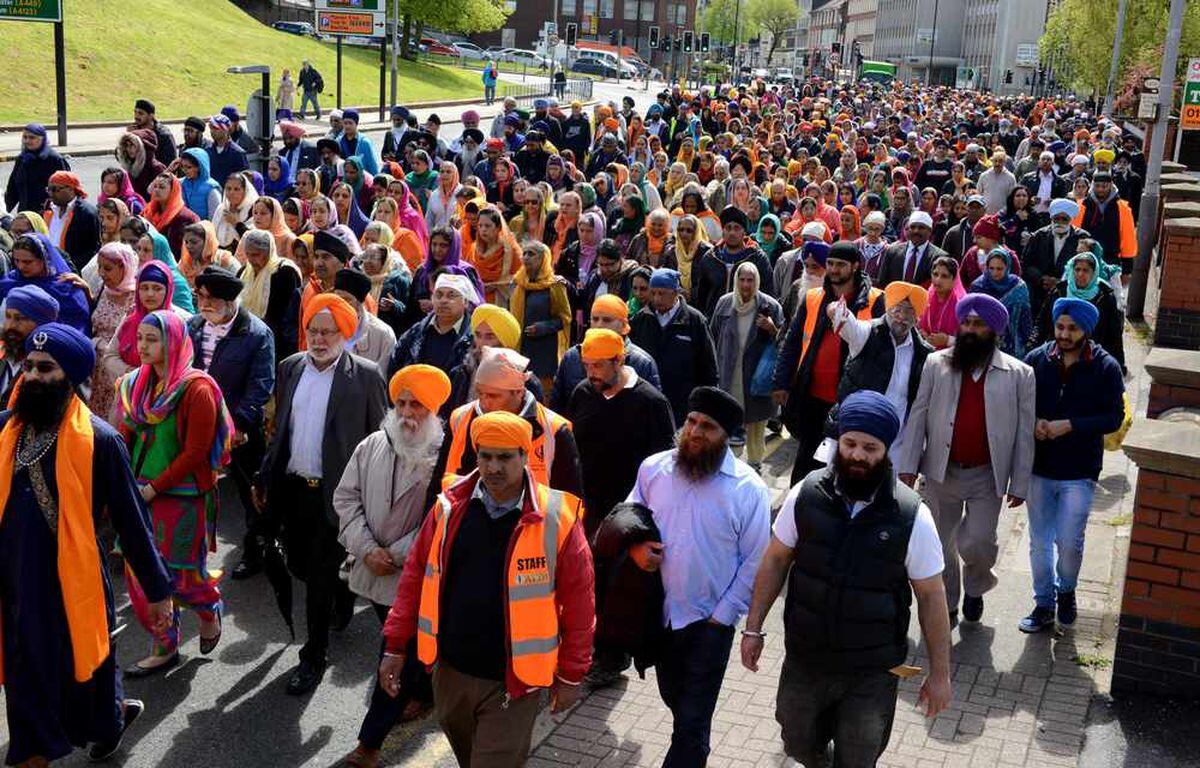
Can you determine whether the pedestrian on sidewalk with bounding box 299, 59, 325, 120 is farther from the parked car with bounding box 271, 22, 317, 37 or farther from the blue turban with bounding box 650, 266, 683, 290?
the blue turban with bounding box 650, 266, 683, 290

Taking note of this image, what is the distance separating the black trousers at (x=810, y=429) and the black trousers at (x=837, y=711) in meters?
3.71

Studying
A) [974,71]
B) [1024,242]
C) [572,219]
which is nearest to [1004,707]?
[572,219]

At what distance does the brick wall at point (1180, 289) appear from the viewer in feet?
44.6

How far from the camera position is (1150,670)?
6676mm

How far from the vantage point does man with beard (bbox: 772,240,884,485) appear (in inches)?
343

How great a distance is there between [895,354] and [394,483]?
10.4ft

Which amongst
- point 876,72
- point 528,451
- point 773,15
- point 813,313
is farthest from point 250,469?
point 773,15

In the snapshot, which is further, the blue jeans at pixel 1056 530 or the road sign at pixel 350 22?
the road sign at pixel 350 22

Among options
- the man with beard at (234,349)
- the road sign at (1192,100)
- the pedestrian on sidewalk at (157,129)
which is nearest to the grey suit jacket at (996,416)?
the man with beard at (234,349)

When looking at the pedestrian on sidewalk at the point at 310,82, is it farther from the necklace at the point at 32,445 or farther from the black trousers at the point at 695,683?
the black trousers at the point at 695,683

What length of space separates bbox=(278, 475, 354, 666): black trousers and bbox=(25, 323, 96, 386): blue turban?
1.59m

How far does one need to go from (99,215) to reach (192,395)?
16.7 ft

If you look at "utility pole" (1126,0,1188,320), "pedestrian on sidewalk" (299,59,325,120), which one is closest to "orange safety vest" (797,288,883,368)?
"utility pole" (1126,0,1188,320)

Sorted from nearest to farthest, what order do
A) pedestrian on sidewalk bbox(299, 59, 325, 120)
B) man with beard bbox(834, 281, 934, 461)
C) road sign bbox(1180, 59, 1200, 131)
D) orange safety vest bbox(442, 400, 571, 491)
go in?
orange safety vest bbox(442, 400, 571, 491), man with beard bbox(834, 281, 934, 461), road sign bbox(1180, 59, 1200, 131), pedestrian on sidewalk bbox(299, 59, 325, 120)
